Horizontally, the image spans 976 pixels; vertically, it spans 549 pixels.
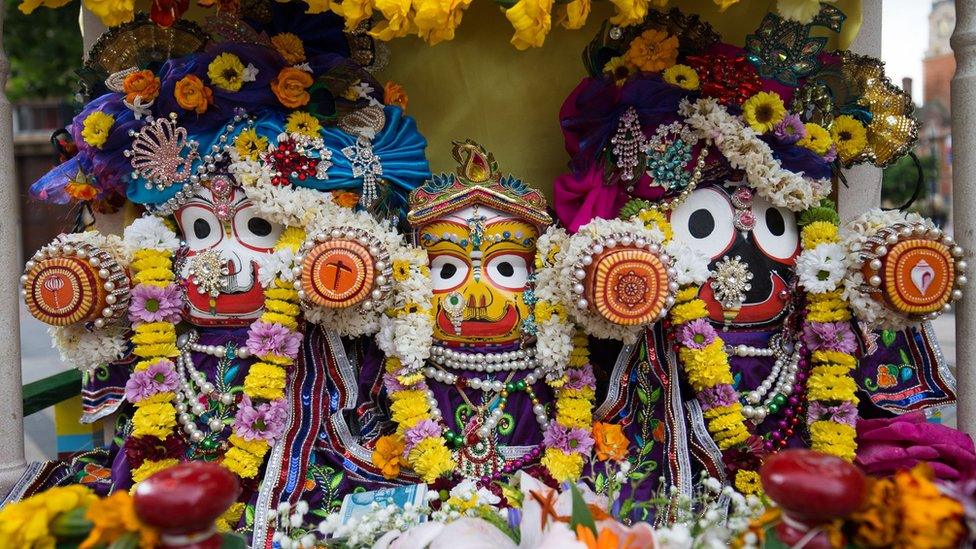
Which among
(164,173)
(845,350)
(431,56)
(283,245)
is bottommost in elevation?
(845,350)

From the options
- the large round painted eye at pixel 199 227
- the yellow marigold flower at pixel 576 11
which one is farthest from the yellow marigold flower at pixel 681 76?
the large round painted eye at pixel 199 227

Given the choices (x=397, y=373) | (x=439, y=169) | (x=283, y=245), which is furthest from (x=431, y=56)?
(x=397, y=373)

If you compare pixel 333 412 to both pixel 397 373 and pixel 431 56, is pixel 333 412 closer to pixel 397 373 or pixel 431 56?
pixel 397 373

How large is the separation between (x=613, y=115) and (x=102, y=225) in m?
2.33

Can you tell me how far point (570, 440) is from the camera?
2914 millimetres

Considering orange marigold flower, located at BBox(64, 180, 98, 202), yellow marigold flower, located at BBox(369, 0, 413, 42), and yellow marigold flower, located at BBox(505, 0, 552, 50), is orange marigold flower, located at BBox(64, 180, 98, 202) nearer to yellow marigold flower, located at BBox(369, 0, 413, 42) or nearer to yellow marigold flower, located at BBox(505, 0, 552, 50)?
yellow marigold flower, located at BBox(369, 0, 413, 42)

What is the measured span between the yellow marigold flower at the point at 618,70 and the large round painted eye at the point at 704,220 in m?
0.53

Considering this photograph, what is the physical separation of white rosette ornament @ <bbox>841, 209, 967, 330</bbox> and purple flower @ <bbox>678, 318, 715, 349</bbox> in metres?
0.51

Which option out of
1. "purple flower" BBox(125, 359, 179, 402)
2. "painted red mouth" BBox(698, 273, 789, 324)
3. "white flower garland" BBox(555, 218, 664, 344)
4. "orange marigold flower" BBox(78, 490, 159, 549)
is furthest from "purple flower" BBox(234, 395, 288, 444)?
"painted red mouth" BBox(698, 273, 789, 324)

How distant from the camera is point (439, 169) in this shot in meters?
3.79

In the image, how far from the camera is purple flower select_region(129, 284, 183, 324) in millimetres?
2947

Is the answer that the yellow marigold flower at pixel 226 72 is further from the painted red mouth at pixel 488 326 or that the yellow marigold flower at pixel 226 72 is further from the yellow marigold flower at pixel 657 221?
the yellow marigold flower at pixel 657 221

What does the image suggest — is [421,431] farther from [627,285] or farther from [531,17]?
[531,17]

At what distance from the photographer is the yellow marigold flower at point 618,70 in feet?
10.0
